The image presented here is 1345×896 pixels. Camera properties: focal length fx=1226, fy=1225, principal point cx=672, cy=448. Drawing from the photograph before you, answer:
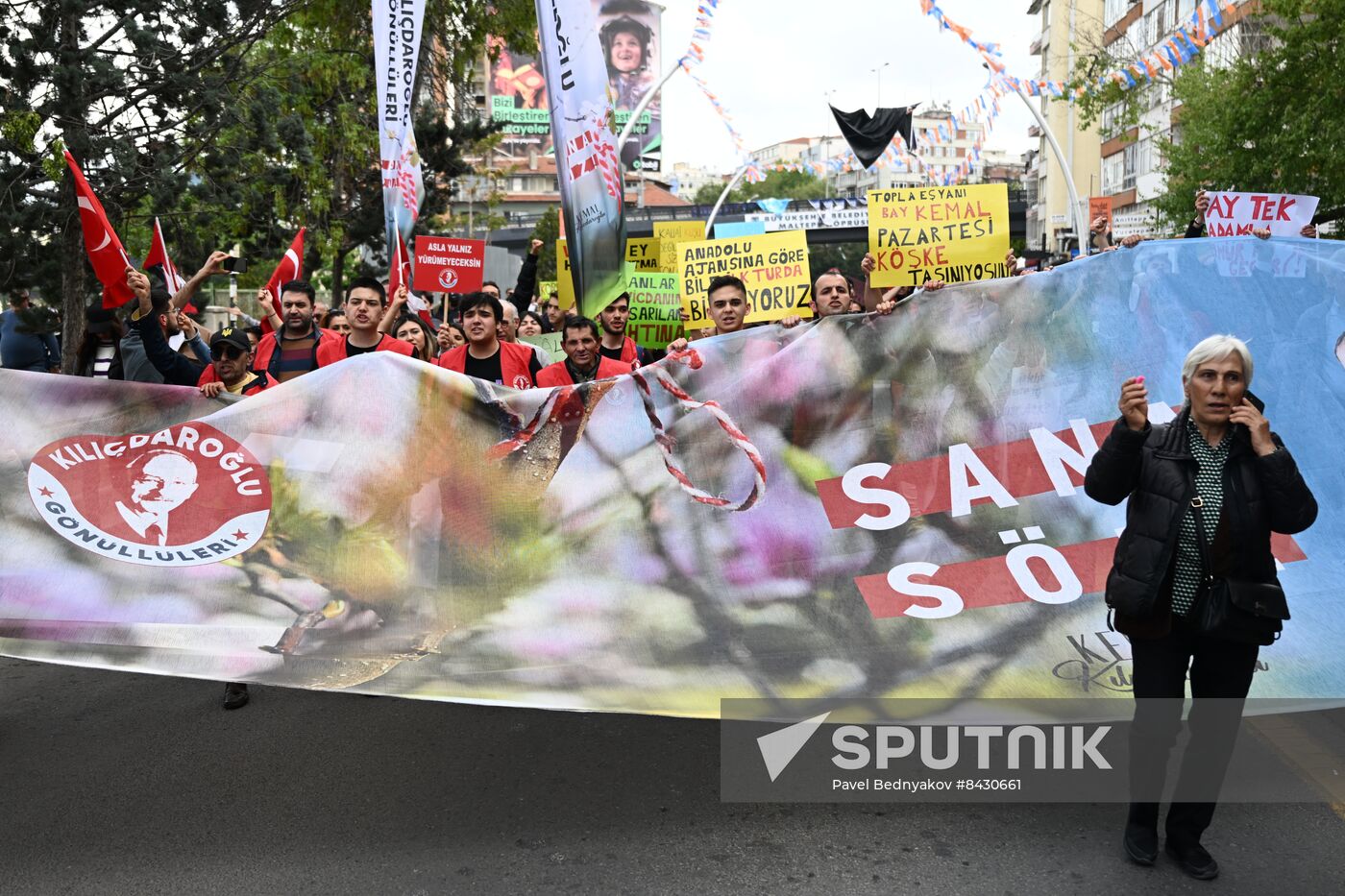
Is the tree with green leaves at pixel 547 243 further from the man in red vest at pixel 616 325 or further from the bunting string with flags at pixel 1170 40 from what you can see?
the man in red vest at pixel 616 325

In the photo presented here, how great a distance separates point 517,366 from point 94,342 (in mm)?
3309

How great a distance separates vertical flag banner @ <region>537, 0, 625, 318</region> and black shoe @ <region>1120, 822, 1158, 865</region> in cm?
398

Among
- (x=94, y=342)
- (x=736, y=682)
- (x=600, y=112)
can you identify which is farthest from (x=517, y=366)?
(x=94, y=342)

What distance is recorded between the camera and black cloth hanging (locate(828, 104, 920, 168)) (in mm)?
24125

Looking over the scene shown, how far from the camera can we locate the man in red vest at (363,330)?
616cm

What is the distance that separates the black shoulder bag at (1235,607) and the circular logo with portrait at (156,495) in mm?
3128

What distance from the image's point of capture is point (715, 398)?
462 cm

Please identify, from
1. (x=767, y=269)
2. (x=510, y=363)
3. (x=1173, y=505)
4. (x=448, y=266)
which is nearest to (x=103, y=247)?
(x=510, y=363)

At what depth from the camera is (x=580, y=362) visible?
6.25 m

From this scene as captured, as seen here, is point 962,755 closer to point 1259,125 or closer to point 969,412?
point 969,412

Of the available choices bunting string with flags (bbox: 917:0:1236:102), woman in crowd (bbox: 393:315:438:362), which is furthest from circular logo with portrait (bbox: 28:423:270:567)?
bunting string with flags (bbox: 917:0:1236:102)

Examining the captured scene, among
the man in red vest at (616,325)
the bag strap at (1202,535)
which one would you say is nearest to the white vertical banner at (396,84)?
the man in red vest at (616,325)

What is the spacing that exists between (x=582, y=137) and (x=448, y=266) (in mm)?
3634

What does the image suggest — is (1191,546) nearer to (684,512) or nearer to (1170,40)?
(684,512)
